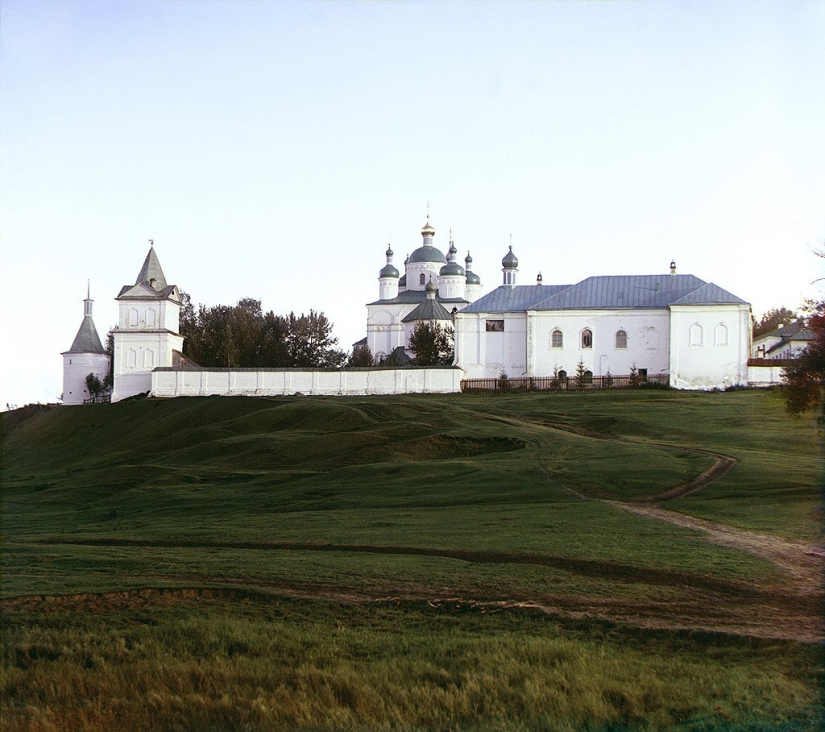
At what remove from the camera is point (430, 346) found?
6681cm

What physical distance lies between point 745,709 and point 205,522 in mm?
14433

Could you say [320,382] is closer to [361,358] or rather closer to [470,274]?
[361,358]

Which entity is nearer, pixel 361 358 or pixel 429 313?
pixel 429 313

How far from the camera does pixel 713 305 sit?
59.8 meters

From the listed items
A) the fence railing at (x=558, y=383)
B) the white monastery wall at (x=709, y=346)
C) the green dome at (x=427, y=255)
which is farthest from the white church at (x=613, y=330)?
the green dome at (x=427, y=255)

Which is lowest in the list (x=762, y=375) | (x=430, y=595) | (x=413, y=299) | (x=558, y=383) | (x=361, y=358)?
(x=430, y=595)

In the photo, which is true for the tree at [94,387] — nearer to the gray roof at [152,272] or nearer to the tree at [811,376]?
the gray roof at [152,272]

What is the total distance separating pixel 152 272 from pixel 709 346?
1319 inches

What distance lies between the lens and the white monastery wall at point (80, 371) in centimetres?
6594

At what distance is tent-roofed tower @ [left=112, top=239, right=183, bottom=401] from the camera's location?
60.3 meters

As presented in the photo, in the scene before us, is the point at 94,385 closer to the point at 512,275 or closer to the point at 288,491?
the point at 512,275

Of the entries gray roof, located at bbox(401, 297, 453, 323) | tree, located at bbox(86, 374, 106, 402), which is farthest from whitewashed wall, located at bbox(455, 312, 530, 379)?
tree, located at bbox(86, 374, 106, 402)

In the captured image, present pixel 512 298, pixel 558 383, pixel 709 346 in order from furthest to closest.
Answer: pixel 512 298 → pixel 709 346 → pixel 558 383

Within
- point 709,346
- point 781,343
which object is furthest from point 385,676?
point 781,343
